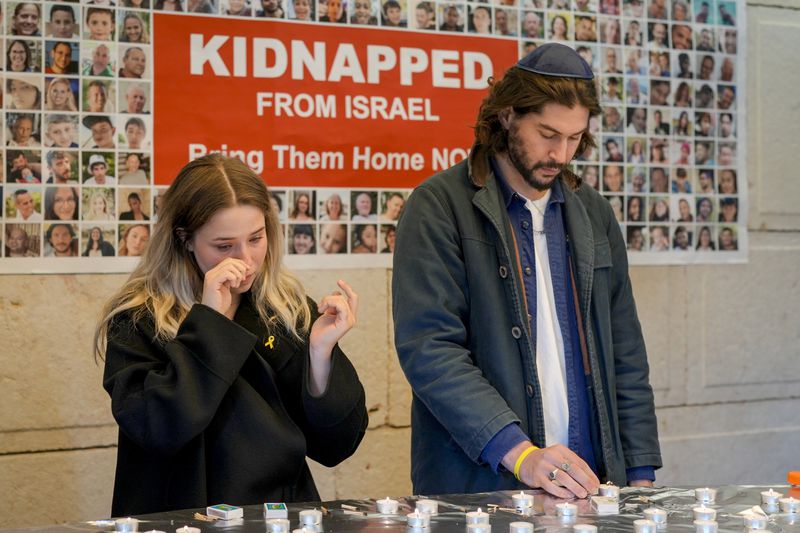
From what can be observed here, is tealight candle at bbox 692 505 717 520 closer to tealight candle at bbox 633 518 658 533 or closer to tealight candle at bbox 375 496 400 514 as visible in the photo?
tealight candle at bbox 633 518 658 533

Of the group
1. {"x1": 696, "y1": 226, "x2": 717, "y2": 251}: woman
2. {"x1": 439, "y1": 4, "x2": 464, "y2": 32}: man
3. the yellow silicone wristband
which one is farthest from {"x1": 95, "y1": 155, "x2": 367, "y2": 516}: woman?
{"x1": 696, "y1": 226, "x2": 717, "y2": 251}: woman

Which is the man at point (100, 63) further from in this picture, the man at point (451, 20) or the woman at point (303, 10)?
the man at point (451, 20)

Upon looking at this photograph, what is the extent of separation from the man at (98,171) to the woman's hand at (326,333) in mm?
1211

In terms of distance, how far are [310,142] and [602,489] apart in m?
1.74

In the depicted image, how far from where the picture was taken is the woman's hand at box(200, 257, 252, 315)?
201cm

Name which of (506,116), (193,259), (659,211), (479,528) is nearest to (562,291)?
(506,116)

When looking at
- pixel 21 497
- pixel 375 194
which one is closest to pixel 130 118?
pixel 375 194

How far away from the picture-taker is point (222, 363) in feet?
6.38

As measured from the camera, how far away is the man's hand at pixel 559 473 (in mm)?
1857

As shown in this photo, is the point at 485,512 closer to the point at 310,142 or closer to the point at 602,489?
the point at 602,489

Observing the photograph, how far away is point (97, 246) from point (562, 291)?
1.41m

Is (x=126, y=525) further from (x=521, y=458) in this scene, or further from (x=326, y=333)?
(x=521, y=458)

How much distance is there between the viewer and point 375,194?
3.34 m

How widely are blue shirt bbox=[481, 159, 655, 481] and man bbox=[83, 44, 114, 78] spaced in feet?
4.13
